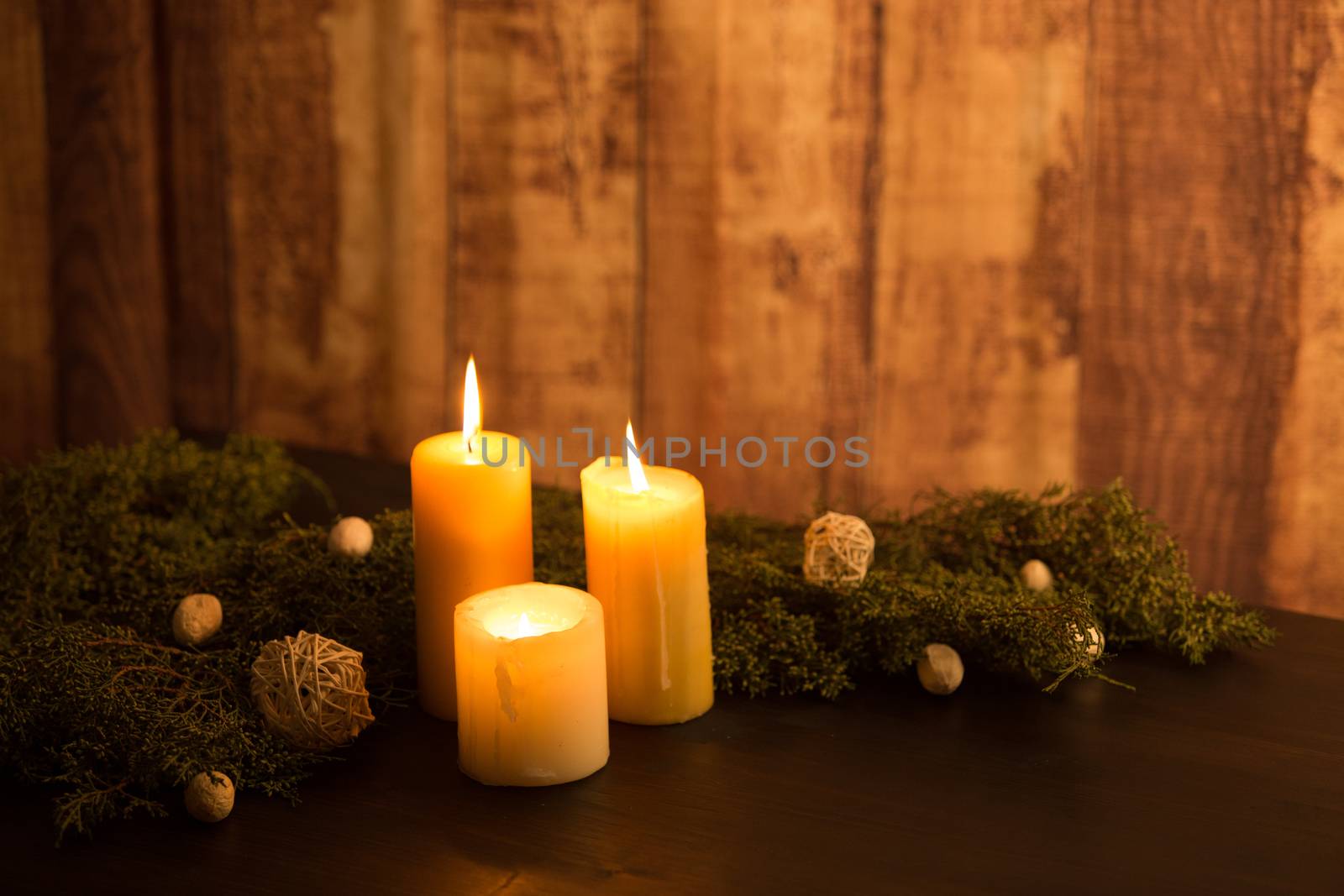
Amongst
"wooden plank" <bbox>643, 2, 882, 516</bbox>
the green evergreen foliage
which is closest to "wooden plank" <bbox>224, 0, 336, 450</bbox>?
"wooden plank" <bbox>643, 2, 882, 516</bbox>

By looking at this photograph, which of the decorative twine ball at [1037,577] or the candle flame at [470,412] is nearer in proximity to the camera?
the candle flame at [470,412]

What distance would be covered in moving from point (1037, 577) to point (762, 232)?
77cm

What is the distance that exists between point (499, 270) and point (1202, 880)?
3.91 ft

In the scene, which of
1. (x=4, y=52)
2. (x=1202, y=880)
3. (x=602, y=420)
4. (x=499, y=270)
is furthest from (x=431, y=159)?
(x=1202, y=880)

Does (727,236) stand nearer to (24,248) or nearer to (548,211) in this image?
(548,211)

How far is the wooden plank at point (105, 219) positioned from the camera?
1587mm

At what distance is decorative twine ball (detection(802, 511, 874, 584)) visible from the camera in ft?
2.78

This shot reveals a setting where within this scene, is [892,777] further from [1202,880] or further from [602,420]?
[602,420]

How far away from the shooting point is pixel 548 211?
1.63m

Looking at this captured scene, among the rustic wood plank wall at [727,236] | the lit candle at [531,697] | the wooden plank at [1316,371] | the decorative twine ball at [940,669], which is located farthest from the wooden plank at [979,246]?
the lit candle at [531,697]

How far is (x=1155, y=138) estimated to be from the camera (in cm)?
142

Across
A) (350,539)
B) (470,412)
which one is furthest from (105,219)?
(470,412)

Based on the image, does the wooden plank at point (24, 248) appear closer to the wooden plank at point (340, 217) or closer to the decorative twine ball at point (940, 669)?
the wooden plank at point (340, 217)

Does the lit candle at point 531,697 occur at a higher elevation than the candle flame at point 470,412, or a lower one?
lower
